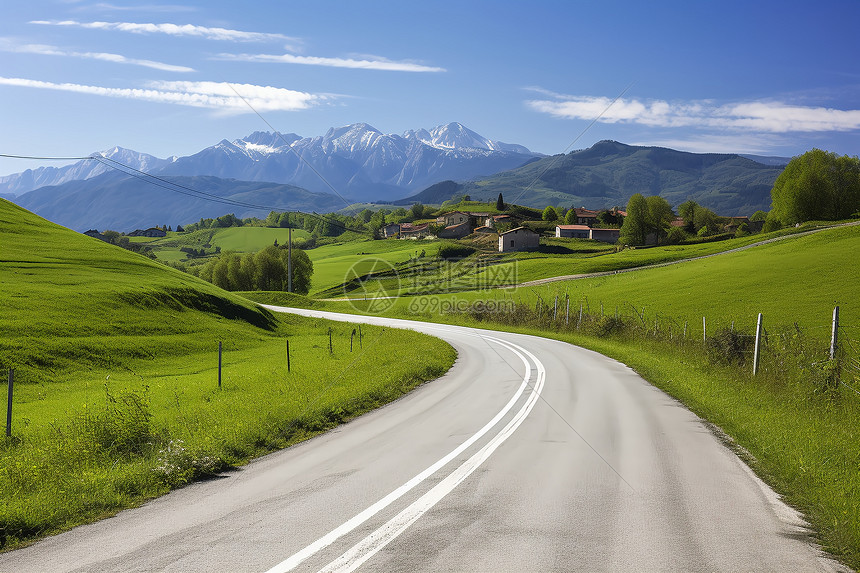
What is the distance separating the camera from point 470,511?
24.3 feet

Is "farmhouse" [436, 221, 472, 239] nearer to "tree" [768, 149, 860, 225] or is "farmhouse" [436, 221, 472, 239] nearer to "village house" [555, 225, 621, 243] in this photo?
"village house" [555, 225, 621, 243]

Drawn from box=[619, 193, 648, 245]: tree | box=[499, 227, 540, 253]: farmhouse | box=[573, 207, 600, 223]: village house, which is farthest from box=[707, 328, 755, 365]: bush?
box=[573, 207, 600, 223]: village house

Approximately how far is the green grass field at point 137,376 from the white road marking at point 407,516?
404 centimetres

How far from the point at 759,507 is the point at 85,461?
11440 millimetres

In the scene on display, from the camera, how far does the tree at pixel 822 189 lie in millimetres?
101312

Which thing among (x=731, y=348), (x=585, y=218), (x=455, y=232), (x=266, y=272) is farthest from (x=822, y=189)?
(x=266, y=272)

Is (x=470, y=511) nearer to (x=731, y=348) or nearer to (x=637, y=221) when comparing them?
(x=731, y=348)

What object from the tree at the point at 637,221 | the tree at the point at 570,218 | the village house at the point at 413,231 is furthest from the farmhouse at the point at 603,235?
the village house at the point at 413,231

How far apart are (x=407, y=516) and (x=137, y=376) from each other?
21.7 meters

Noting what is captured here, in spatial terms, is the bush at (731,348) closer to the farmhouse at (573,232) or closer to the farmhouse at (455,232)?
the farmhouse at (573,232)

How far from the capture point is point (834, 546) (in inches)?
252

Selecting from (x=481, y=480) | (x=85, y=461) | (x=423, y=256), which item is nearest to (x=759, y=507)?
(x=481, y=480)

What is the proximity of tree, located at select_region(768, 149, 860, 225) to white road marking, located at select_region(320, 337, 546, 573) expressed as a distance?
115167 millimetres

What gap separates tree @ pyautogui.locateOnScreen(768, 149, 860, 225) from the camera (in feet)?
332
